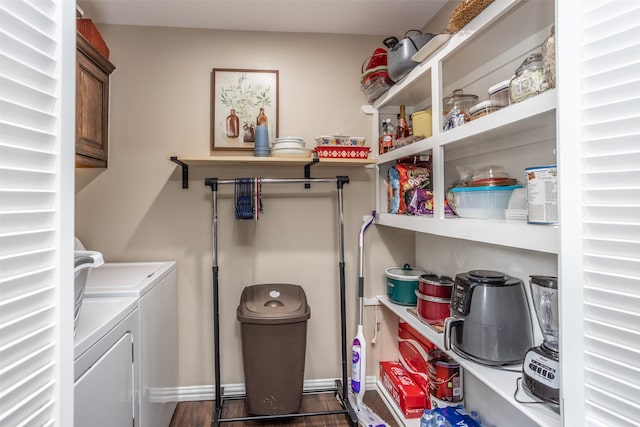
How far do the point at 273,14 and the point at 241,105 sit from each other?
58 cm

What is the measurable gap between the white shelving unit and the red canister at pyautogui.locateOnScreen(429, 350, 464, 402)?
0.18 m

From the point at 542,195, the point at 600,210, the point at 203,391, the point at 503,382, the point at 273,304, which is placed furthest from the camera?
the point at 203,391

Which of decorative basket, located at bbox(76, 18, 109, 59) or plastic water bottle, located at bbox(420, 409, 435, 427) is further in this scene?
decorative basket, located at bbox(76, 18, 109, 59)

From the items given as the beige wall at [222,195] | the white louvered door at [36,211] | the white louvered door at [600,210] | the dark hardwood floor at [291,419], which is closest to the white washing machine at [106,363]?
the white louvered door at [36,211]

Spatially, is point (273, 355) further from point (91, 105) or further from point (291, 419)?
point (91, 105)

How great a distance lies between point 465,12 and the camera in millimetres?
1303

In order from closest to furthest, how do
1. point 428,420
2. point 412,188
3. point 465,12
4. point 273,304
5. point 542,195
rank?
1. point 542,195
2. point 465,12
3. point 428,420
4. point 412,188
5. point 273,304

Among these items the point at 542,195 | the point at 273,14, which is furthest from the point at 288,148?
the point at 542,195

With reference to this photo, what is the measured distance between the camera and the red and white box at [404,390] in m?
1.93

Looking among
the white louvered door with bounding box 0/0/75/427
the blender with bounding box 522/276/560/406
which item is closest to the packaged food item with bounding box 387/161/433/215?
the blender with bounding box 522/276/560/406

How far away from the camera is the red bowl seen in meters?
1.73

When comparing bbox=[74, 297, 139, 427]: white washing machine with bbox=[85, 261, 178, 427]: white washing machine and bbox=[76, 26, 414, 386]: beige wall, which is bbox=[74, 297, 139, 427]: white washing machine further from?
bbox=[76, 26, 414, 386]: beige wall

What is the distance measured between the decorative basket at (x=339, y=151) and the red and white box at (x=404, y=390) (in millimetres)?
1402

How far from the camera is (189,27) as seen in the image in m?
2.24
